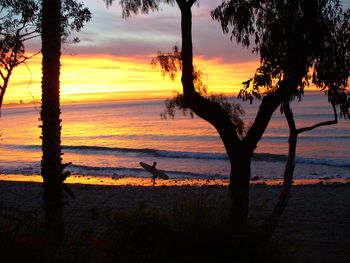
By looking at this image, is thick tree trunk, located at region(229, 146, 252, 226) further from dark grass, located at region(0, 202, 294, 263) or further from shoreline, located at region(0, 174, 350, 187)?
shoreline, located at region(0, 174, 350, 187)

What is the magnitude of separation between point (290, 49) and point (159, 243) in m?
4.05

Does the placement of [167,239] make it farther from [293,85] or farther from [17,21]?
[17,21]

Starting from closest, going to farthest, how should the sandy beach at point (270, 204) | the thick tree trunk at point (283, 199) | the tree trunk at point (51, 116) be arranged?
the thick tree trunk at point (283, 199) → the tree trunk at point (51, 116) → the sandy beach at point (270, 204)

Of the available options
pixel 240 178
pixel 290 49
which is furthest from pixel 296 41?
pixel 240 178

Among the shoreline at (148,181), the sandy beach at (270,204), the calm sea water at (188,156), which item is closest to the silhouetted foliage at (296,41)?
the sandy beach at (270,204)

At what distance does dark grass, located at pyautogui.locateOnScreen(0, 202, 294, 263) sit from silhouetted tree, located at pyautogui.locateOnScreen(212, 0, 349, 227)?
3.69ft

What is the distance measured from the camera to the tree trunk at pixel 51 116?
6.53m

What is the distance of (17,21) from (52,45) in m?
7.58

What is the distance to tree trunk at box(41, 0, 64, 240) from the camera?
21.4 feet

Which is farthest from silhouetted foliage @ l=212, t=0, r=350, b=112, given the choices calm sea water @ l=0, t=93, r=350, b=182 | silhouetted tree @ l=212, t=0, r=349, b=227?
calm sea water @ l=0, t=93, r=350, b=182

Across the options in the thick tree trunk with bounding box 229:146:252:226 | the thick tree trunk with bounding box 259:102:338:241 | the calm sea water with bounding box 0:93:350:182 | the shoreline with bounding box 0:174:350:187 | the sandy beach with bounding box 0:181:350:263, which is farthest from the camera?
the calm sea water with bounding box 0:93:350:182

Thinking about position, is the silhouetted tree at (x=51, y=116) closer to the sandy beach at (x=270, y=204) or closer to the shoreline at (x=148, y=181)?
the sandy beach at (x=270, y=204)

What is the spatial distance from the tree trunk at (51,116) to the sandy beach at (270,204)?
1.19 ft

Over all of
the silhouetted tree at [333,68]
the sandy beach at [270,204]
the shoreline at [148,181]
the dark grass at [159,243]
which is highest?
the silhouetted tree at [333,68]
